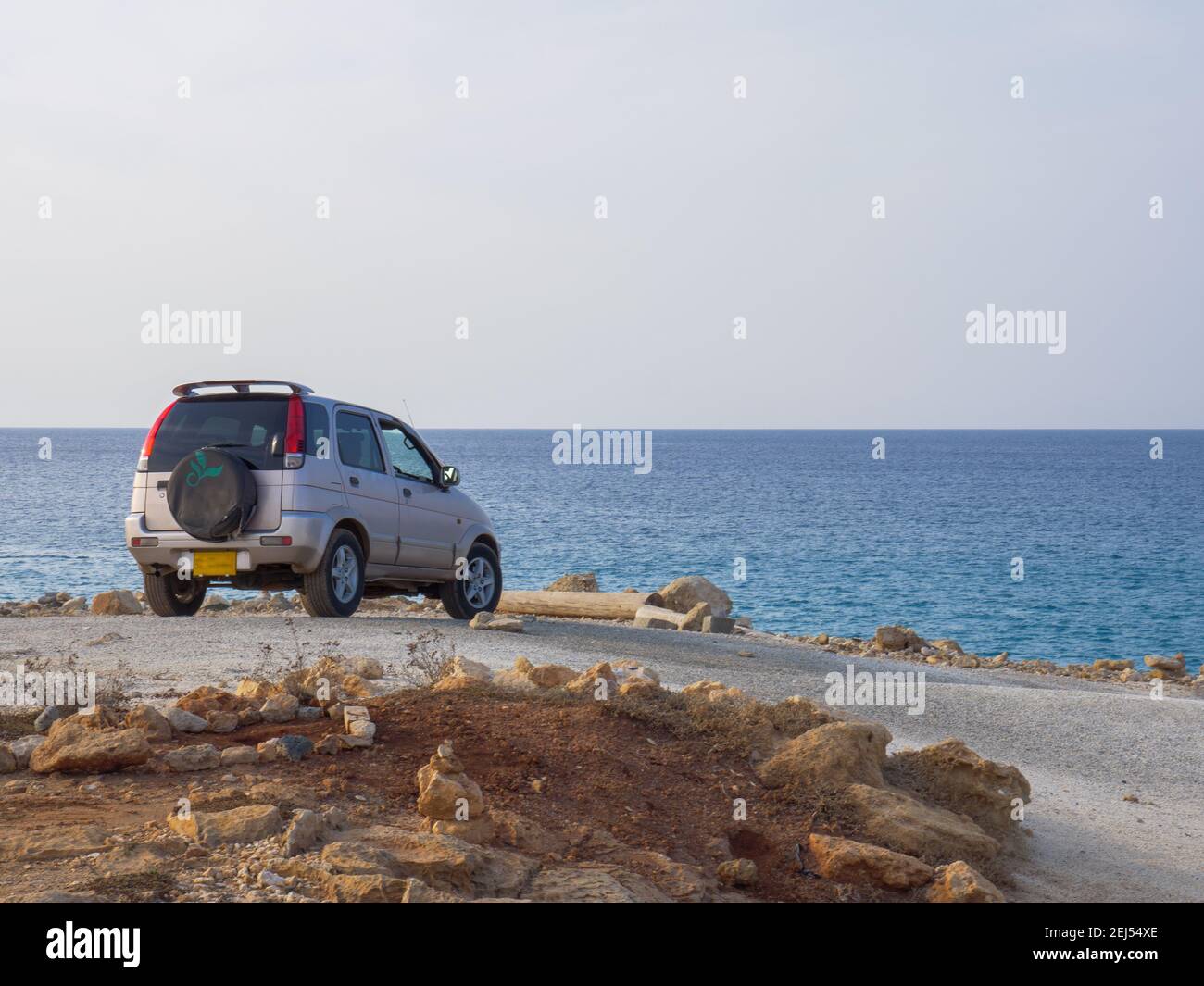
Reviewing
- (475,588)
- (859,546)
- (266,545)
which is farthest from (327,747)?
(859,546)

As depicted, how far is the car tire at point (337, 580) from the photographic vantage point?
1177 centimetres

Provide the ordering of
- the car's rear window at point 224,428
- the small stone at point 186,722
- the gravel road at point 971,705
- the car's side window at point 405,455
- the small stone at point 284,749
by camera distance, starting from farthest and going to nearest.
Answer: the car's side window at point 405,455 → the car's rear window at point 224,428 → the gravel road at point 971,705 → the small stone at point 186,722 → the small stone at point 284,749

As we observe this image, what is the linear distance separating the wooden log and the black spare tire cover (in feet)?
24.3

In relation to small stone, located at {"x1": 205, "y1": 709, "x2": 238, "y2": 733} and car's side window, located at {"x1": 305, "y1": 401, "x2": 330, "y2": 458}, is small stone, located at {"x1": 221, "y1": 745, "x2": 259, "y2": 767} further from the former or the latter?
car's side window, located at {"x1": 305, "y1": 401, "x2": 330, "y2": 458}

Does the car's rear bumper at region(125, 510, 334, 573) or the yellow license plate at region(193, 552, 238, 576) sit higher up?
the car's rear bumper at region(125, 510, 334, 573)

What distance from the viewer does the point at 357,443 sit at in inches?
490

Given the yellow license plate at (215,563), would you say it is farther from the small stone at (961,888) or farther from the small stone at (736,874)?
the small stone at (961,888)

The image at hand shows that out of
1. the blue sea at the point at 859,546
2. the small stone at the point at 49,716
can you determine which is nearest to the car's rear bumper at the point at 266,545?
the small stone at the point at 49,716

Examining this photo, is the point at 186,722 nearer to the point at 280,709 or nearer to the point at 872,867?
the point at 280,709

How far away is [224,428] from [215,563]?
1.30m

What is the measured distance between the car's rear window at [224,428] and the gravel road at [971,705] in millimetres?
1674

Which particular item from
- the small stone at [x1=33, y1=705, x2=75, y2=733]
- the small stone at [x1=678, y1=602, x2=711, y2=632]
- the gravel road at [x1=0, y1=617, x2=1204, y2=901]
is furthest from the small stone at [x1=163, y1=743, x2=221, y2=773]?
the small stone at [x1=678, y1=602, x2=711, y2=632]

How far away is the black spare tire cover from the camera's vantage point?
1121cm
